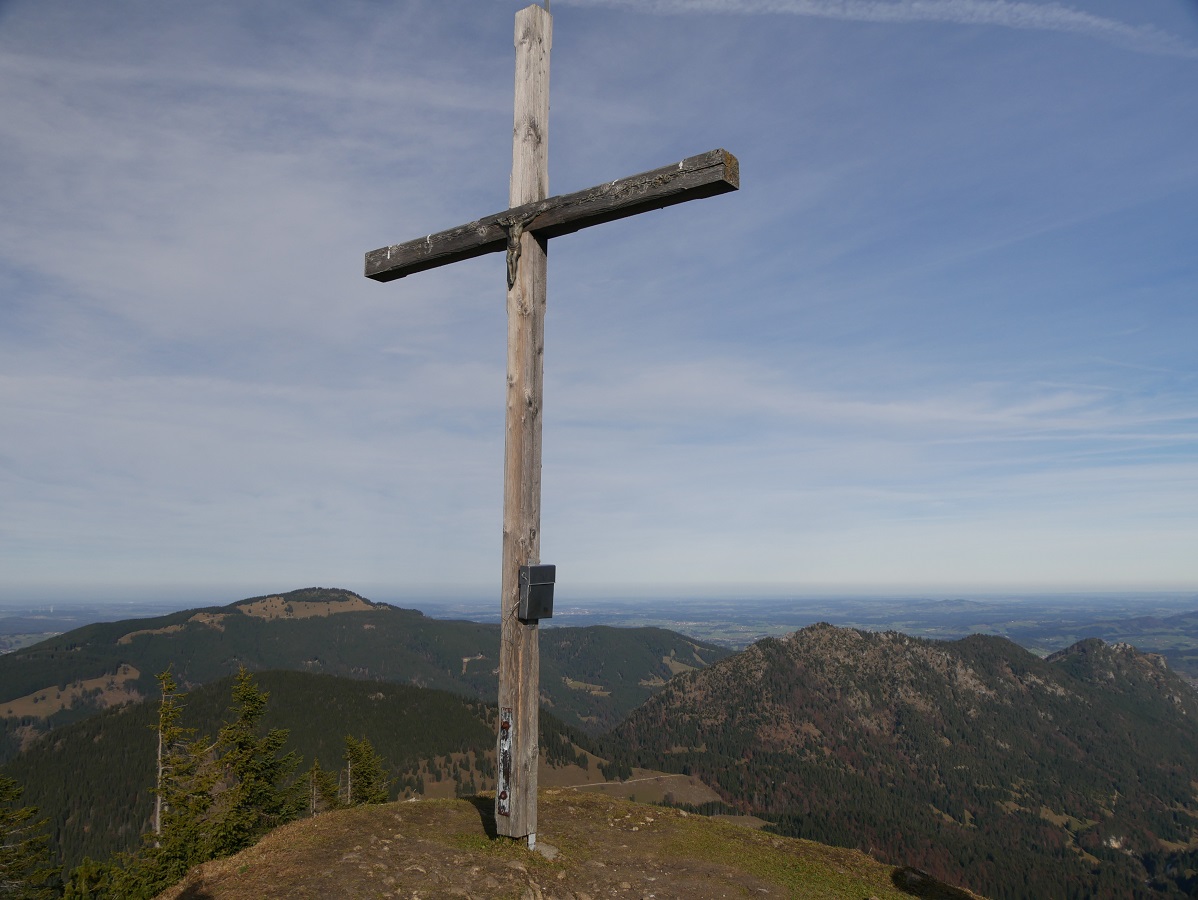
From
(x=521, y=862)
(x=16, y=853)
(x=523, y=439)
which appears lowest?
(x=16, y=853)

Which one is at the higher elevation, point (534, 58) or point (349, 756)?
point (534, 58)

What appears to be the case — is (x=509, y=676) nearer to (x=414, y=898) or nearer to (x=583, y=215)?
(x=414, y=898)

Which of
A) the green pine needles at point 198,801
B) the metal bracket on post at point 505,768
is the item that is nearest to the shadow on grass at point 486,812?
the metal bracket on post at point 505,768

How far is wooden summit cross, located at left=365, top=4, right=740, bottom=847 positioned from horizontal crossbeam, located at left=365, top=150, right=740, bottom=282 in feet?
0.07

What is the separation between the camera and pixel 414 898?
10078mm

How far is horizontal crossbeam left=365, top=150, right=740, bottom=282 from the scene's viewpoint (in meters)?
9.83

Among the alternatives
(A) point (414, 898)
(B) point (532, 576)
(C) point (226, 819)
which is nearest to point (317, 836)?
(A) point (414, 898)

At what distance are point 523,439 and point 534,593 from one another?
2.52m

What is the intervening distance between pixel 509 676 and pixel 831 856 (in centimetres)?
881

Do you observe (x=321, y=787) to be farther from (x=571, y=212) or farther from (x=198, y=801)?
(x=571, y=212)

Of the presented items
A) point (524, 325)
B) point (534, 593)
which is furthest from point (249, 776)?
point (524, 325)

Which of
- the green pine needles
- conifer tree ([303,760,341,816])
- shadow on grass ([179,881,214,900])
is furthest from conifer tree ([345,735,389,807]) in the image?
shadow on grass ([179,881,214,900])

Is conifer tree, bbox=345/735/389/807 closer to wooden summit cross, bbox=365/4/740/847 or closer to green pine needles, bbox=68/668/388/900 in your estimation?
green pine needles, bbox=68/668/388/900

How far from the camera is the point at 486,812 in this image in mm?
14250
